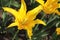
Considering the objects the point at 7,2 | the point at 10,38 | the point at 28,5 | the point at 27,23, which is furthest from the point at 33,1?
the point at 27,23

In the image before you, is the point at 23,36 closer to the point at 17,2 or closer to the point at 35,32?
the point at 35,32

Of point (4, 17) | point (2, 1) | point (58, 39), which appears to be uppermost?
point (2, 1)

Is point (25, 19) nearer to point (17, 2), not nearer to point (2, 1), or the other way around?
point (2, 1)

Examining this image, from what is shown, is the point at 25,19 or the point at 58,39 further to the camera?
the point at 58,39

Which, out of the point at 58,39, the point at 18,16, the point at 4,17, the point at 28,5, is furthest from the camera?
the point at 28,5

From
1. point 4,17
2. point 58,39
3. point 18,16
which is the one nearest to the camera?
point 18,16

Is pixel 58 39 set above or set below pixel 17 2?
below

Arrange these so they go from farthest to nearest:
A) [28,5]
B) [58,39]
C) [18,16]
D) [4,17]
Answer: [28,5], [58,39], [4,17], [18,16]

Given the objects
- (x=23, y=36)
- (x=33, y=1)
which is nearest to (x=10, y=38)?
(x=23, y=36)

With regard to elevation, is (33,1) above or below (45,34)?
above
